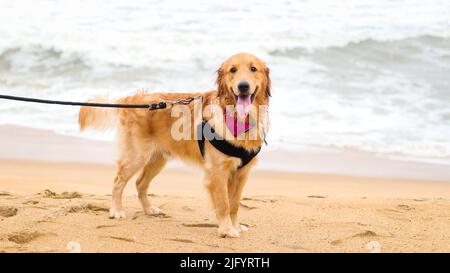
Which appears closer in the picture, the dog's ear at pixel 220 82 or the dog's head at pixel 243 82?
the dog's head at pixel 243 82

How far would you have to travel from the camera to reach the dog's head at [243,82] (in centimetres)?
423

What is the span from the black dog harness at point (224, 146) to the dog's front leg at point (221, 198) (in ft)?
0.54

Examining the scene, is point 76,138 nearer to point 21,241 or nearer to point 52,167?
point 52,167

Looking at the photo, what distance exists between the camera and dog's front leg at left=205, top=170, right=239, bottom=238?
4.49 m

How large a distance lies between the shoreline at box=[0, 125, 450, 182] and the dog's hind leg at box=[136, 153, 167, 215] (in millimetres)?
1738

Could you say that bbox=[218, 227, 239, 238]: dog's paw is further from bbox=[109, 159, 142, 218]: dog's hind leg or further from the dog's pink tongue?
bbox=[109, 159, 142, 218]: dog's hind leg

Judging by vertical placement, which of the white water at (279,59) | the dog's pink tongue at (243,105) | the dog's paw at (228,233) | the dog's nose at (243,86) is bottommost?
the dog's paw at (228,233)

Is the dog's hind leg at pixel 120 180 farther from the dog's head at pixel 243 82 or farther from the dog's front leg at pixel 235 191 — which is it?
the dog's head at pixel 243 82

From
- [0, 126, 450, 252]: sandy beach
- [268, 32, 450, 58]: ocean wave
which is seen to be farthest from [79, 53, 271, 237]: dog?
[268, 32, 450, 58]: ocean wave

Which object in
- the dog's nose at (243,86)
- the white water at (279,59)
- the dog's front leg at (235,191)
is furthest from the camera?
the white water at (279,59)

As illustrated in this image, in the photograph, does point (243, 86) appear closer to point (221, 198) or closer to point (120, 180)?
point (221, 198)

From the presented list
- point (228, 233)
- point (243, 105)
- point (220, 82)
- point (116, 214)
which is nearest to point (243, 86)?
point (243, 105)

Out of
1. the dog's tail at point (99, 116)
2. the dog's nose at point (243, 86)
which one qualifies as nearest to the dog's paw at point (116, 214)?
the dog's tail at point (99, 116)
